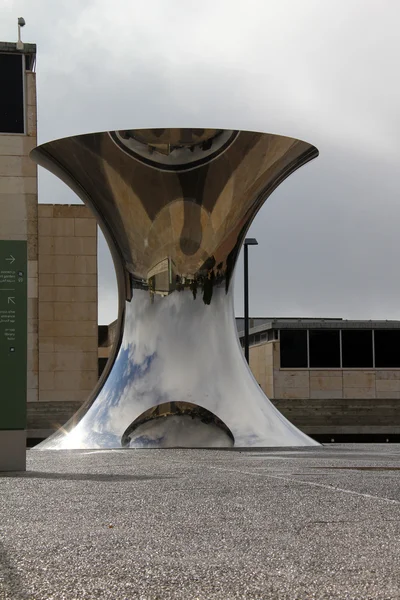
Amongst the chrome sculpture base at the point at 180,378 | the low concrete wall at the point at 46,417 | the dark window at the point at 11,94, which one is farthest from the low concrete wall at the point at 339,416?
the dark window at the point at 11,94

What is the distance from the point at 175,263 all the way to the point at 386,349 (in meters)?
29.2

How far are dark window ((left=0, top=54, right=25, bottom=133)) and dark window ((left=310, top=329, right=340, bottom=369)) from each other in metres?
13.5

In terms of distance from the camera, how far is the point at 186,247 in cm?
1413

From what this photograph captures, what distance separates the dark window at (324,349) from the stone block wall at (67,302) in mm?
9806

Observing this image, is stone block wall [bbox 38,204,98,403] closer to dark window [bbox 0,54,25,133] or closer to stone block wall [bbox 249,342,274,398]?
dark window [bbox 0,54,25,133]

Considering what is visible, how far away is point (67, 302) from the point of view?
116ft

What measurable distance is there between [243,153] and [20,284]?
4.57 m

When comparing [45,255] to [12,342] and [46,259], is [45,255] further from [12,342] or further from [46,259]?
[12,342]

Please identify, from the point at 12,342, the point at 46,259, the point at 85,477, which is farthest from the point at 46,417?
the point at 85,477

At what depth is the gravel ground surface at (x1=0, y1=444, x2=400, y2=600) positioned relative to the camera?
3928 mm

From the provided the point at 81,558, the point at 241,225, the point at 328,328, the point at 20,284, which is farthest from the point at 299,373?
the point at 81,558

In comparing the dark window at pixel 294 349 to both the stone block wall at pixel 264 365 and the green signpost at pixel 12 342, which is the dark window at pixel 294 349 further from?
the green signpost at pixel 12 342

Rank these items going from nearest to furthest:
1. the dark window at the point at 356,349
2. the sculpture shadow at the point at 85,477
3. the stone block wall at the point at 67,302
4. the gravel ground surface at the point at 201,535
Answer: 1. the gravel ground surface at the point at 201,535
2. the sculpture shadow at the point at 85,477
3. the stone block wall at the point at 67,302
4. the dark window at the point at 356,349

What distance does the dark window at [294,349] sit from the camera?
41375mm
